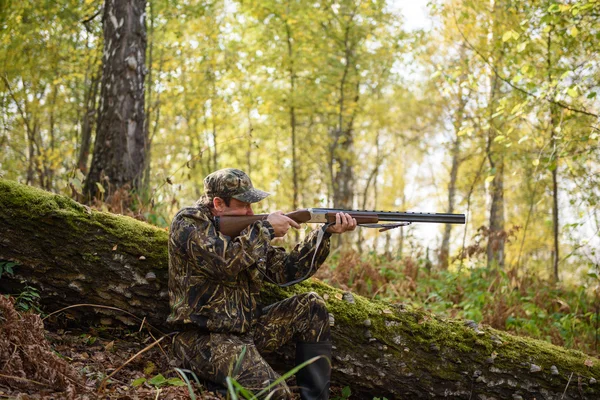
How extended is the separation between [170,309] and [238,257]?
885 millimetres

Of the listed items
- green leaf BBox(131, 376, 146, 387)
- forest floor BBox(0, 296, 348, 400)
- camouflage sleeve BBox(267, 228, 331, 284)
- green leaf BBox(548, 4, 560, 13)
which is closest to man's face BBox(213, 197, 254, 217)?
camouflage sleeve BBox(267, 228, 331, 284)

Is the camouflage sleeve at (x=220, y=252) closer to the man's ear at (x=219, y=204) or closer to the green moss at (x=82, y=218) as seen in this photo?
the man's ear at (x=219, y=204)

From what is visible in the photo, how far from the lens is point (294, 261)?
4707 mm

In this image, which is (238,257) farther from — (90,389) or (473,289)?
(473,289)

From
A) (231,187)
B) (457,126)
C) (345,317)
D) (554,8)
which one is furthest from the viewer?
(457,126)

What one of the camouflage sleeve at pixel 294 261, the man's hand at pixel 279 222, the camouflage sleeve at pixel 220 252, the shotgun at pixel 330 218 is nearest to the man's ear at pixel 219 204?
the shotgun at pixel 330 218

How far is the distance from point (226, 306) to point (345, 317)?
113cm

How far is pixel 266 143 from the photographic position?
20875mm

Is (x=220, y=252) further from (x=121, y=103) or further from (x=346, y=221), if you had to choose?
(x=121, y=103)

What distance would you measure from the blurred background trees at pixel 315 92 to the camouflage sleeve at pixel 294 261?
2.04m

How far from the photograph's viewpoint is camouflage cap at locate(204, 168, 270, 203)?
4.33 meters

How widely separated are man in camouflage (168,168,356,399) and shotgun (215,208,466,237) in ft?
0.22

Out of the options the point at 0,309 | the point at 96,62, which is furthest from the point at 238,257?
the point at 96,62

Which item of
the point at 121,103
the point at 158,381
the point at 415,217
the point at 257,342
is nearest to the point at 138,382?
the point at 158,381
